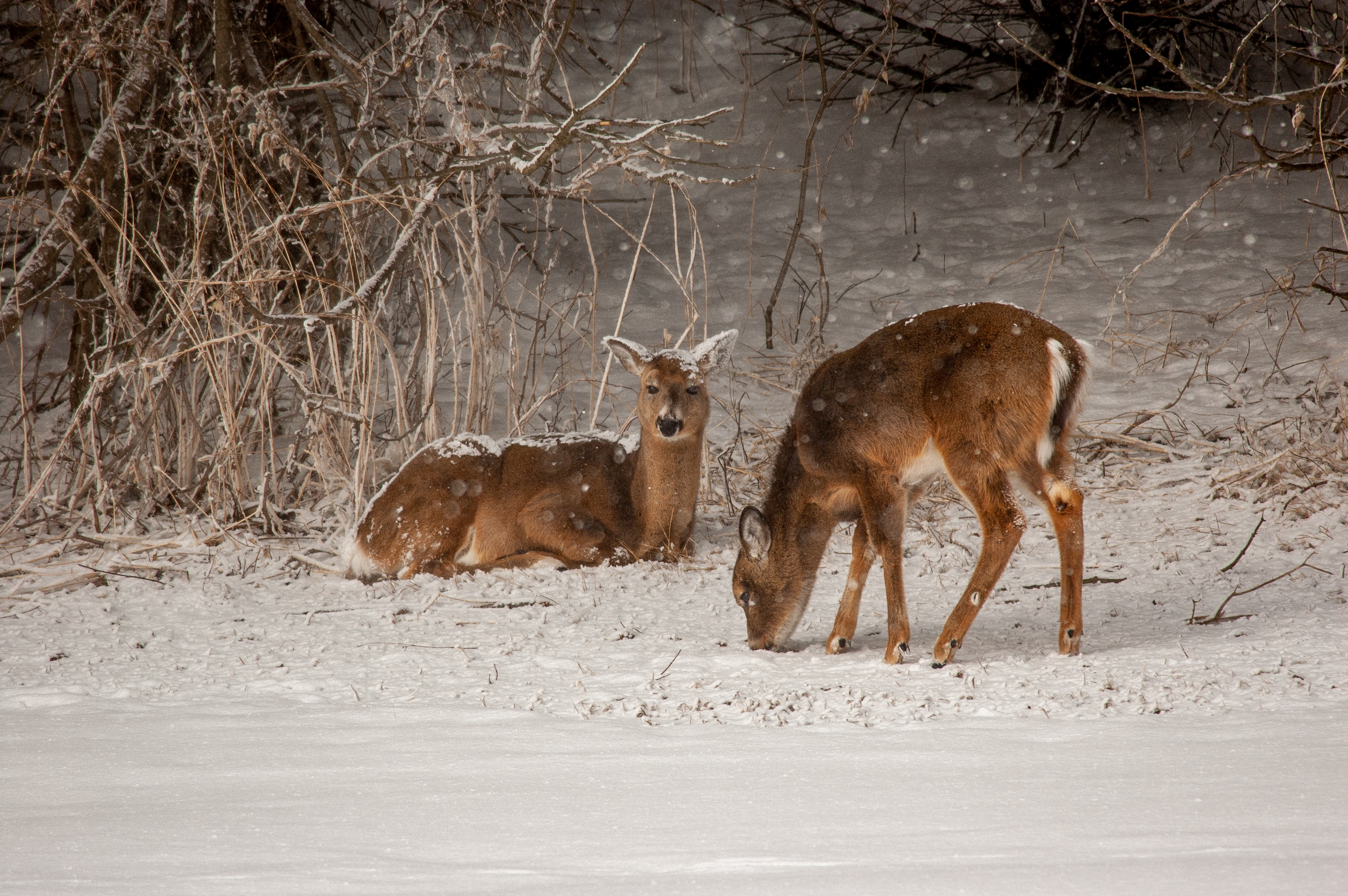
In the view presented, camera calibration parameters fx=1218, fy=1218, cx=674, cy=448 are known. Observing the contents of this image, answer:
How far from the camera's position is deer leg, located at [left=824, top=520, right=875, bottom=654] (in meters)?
4.53

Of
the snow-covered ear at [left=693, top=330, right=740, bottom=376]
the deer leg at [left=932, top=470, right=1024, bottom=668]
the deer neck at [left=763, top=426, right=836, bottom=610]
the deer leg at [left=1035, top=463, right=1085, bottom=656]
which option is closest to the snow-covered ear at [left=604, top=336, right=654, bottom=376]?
the snow-covered ear at [left=693, top=330, right=740, bottom=376]

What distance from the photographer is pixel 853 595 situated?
15.2 feet

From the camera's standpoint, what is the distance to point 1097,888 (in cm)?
183

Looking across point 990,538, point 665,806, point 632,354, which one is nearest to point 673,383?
point 632,354

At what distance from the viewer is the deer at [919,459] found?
411cm

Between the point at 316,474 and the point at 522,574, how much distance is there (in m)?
2.30

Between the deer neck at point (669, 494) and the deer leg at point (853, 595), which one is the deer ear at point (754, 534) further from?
the deer neck at point (669, 494)

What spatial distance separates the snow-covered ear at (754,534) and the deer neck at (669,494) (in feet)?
4.71

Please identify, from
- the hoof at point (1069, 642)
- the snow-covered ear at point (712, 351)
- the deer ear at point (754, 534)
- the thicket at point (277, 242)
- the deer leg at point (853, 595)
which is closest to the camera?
the hoof at point (1069, 642)

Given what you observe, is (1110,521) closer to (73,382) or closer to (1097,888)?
(1097,888)

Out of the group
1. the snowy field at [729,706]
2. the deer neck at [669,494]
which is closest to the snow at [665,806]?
the snowy field at [729,706]

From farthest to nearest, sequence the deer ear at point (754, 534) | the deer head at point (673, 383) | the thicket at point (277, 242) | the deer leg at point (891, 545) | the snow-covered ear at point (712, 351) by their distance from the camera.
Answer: the thicket at point (277, 242) < the snow-covered ear at point (712, 351) < the deer head at point (673, 383) < the deer ear at point (754, 534) < the deer leg at point (891, 545)

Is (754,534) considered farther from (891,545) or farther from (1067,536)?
(1067,536)

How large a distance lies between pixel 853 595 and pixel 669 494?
6.04ft
